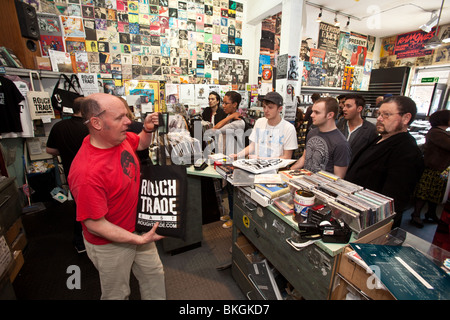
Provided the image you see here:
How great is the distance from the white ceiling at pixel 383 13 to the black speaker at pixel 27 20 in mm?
5162

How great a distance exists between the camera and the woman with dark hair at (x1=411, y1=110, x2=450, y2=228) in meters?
2.83

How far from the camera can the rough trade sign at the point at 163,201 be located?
50.9 inches

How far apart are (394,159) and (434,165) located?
7.54 feet

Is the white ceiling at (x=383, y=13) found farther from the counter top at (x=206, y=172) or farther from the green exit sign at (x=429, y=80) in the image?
the counter top at (x=206, y=172)

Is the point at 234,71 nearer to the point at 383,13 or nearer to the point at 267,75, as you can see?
the point at 267,75

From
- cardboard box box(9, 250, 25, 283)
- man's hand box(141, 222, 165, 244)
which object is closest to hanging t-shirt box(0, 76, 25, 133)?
cardboard box box(9, 250, 25, 283)

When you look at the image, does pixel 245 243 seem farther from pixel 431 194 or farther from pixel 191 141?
pixel 431 194

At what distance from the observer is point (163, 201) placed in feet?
4.35

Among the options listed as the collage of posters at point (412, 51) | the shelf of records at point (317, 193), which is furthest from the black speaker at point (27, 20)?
the collage of posters at point (412, 51)

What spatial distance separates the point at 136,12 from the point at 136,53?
2.24 feet

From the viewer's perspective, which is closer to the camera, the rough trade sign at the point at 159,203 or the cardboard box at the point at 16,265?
the rough trade sign at the point at 159,203

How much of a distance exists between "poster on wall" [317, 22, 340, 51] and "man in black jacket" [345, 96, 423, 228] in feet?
16.4

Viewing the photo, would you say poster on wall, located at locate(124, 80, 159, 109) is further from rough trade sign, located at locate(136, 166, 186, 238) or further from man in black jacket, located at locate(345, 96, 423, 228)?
man in black jacket, located at locate(345, 96, 423, 228)
